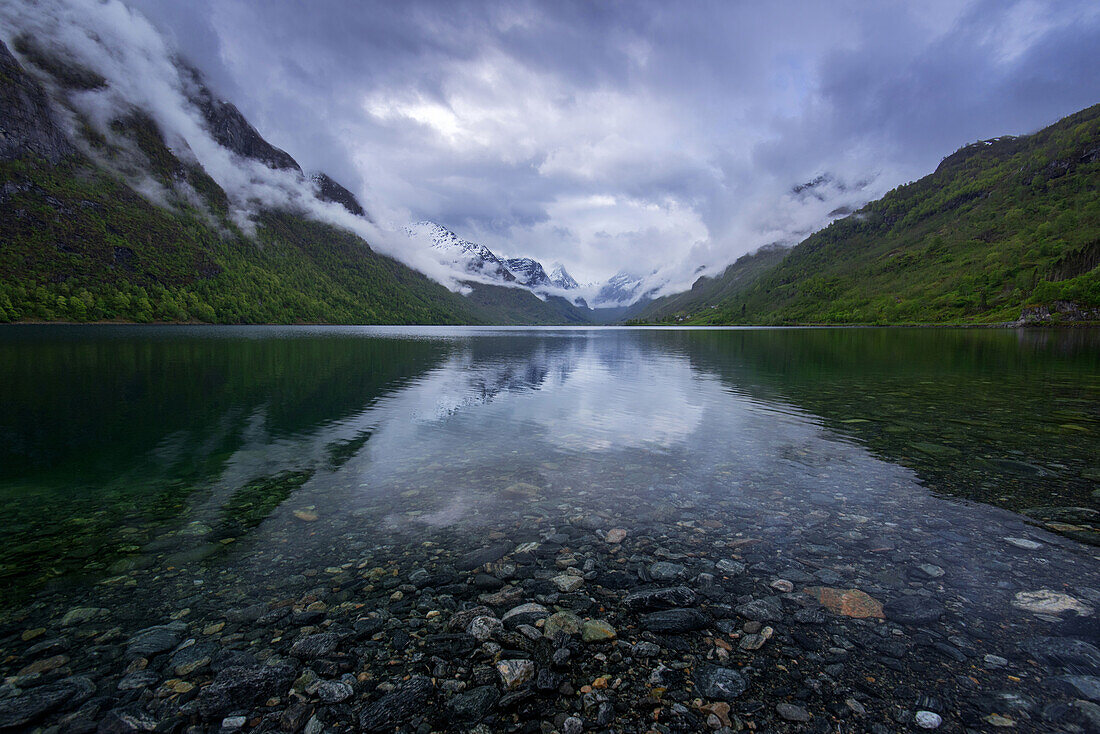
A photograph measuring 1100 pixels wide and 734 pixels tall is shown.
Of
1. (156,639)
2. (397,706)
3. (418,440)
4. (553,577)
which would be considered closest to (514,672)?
(397,706)

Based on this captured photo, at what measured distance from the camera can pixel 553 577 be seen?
920cm

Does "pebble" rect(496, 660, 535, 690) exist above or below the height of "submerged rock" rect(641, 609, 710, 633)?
above

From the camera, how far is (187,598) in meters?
8.52

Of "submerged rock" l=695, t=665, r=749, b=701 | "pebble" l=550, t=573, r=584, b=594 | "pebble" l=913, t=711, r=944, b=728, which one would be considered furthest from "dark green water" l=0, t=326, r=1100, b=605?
"pebble" l=913, t=711, r=944, b=728

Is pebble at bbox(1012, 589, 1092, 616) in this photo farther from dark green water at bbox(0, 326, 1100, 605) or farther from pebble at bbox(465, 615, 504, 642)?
pebble at bbox(465, 615, 504, 642)

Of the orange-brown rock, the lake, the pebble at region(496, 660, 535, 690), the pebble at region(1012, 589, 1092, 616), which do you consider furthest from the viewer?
the orange-brown rock

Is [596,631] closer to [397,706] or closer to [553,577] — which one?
[553,577]

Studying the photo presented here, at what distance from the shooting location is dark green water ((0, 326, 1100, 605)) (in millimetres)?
12459

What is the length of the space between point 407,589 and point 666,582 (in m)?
5.20

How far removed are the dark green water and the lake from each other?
18 cm

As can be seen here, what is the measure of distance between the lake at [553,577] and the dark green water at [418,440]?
183 mm

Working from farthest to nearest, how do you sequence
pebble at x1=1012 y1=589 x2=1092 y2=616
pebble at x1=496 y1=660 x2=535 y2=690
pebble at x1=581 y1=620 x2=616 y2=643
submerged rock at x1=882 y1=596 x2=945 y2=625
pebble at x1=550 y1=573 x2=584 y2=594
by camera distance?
pebble at x1=550 y1=573 x2=584 y2=594, pebble at x1=1012 y1=589 x2=1092 y2=616, submerged rock at x1=882 y1=596 x2=945 y2=625, pebble at x1=581 y1=620 x2=616 y2=643, pebble at x1=496 y1=660 x2=535 y2=690

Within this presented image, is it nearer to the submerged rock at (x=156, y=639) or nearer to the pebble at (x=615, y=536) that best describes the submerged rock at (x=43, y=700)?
the submerged rock at (x=156, y=639)

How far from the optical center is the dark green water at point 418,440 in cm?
1246
